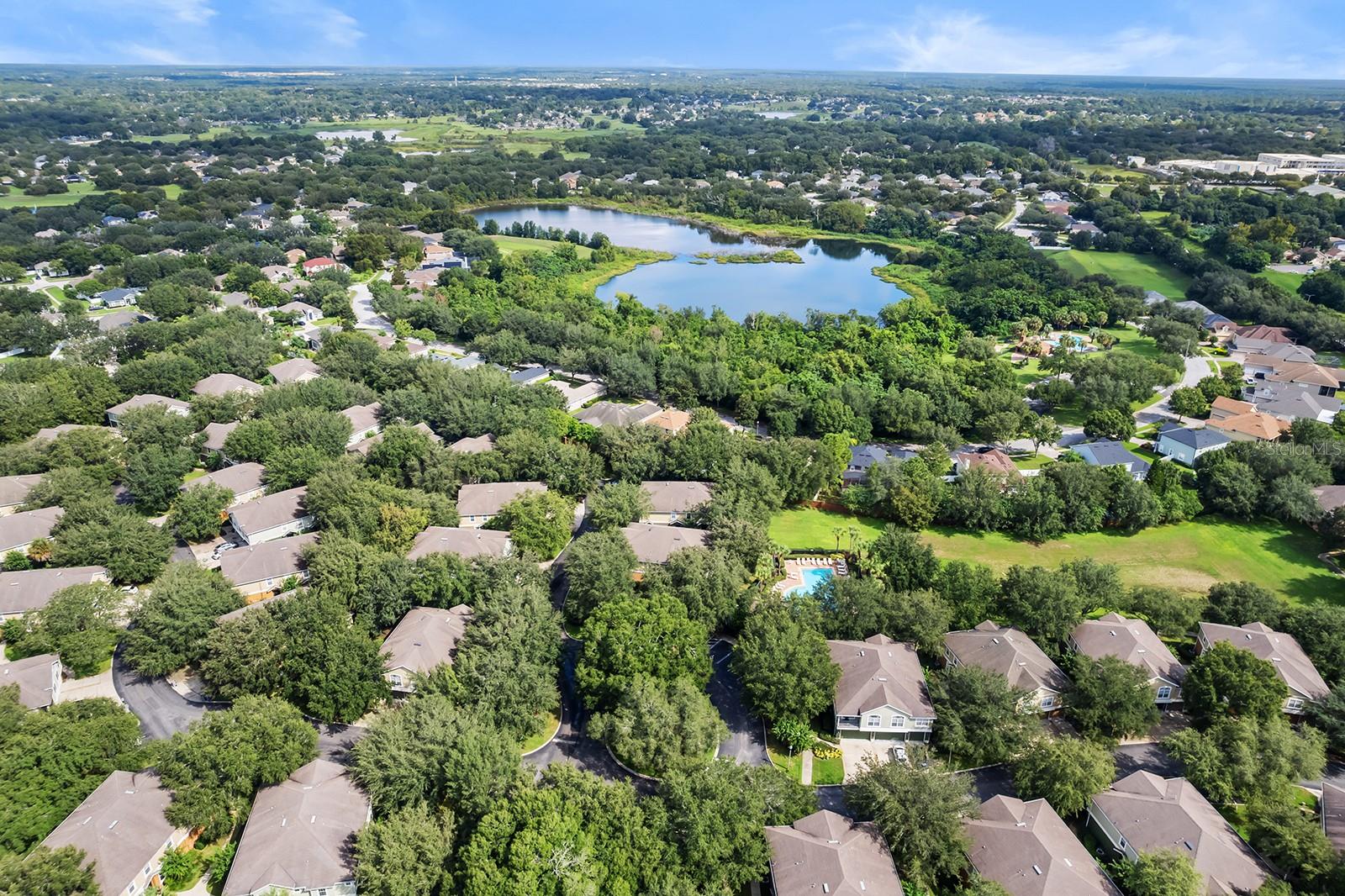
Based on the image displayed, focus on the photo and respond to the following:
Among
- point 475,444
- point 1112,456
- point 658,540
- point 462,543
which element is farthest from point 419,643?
point 1112,456

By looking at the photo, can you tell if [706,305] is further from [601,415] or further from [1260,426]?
[1260,426]

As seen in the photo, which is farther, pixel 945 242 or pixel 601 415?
pixel 945 242

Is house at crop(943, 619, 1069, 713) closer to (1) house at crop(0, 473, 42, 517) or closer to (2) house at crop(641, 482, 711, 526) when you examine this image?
(2) house at crop(641, 482, 711, 526)

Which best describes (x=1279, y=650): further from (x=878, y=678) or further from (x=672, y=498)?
(x=672, y=498)

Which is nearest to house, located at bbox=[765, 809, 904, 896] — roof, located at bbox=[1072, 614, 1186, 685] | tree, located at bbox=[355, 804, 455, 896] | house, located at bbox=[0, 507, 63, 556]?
tree, located at bbox=[355, 804, 455, 896]

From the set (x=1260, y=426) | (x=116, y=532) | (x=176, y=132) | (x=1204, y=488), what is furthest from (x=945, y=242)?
(x=176, y=132)

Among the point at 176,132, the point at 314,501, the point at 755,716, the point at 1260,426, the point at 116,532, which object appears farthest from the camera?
the point at 176,132
